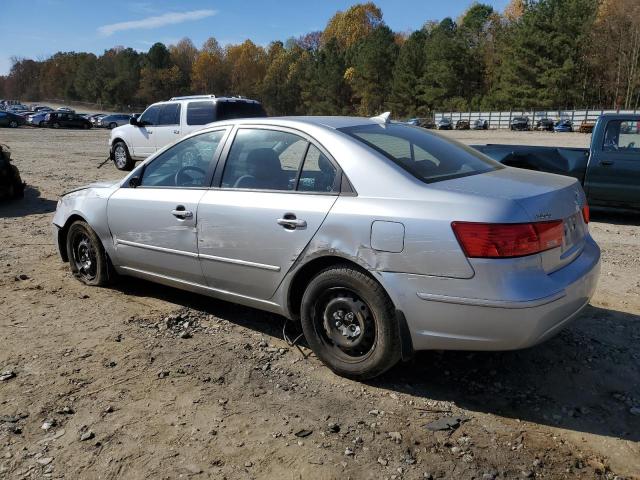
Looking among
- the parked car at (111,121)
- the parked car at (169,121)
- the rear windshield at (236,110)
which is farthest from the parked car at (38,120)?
the rear windshield at (236,110)

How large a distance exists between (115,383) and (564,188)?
3056mm

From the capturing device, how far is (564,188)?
3420mm

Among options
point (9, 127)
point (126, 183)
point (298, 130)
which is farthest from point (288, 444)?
point (9, 127)

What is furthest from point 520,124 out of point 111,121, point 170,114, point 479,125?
→ point 170,114

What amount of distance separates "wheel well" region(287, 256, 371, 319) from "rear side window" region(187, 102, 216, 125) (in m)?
9.98

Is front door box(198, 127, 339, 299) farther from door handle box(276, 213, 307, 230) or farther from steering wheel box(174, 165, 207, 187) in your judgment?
steering wheel box(174, 165, 207, 187)

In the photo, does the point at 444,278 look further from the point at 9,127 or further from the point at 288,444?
the point at 9,127

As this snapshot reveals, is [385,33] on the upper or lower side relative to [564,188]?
upper

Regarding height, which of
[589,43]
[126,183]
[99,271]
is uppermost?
[589,43]

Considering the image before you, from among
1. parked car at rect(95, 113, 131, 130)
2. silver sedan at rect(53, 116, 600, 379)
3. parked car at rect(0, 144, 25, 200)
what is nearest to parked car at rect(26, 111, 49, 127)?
parked car at rect(95, 113, 131, 130)

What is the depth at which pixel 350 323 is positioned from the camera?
3492 mm

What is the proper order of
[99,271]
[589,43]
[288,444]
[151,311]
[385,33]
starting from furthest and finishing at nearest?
[385,33] < [589,43] < [99,271] < [151,311] < [288,444]

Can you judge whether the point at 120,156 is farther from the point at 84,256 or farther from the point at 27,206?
the point at 84,256

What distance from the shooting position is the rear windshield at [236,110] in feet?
42.4
